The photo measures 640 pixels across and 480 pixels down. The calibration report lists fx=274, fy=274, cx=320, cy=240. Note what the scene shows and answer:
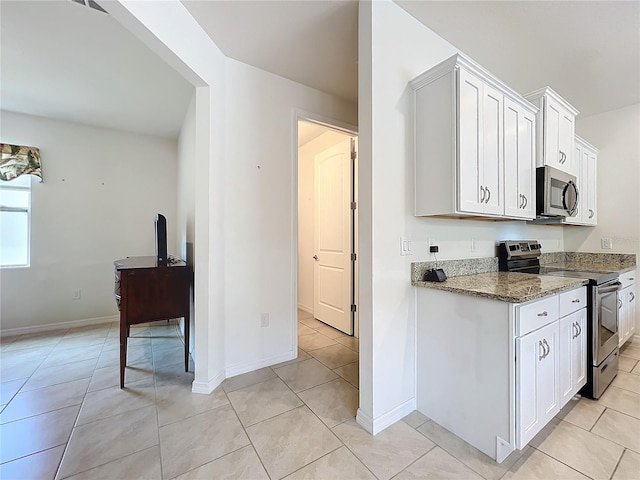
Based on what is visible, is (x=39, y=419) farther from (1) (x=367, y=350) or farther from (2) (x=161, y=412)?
(1) (x=367, y=350)

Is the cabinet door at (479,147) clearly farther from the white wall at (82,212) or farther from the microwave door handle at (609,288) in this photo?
the white wall at (82,212)

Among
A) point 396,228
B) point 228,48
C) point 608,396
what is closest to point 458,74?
point 396,228

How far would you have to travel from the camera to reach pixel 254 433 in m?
1.65

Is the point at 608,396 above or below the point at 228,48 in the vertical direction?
below

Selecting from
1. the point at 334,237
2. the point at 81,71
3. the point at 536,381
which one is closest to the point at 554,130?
the point at 536,381

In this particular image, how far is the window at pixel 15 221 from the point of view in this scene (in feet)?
11.2

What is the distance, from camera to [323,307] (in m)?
3.81

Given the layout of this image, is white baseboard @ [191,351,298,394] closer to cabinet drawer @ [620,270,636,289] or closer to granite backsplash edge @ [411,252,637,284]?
granite backsplash edge @ [411,252,637,284]

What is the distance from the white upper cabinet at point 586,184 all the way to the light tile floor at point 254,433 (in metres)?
1.52

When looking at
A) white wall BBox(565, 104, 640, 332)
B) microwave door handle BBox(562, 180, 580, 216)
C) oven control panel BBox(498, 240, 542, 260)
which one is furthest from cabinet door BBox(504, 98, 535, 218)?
white wall BBox(565, 104, 640, 332)

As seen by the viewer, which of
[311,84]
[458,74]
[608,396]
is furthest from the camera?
[311,84]

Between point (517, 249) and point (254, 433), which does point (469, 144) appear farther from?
point (254, 433)

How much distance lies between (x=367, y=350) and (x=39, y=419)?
2.18m

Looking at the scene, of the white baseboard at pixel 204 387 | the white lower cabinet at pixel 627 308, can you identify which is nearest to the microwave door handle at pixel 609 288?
the white lower cabinet at pixel 627 308
